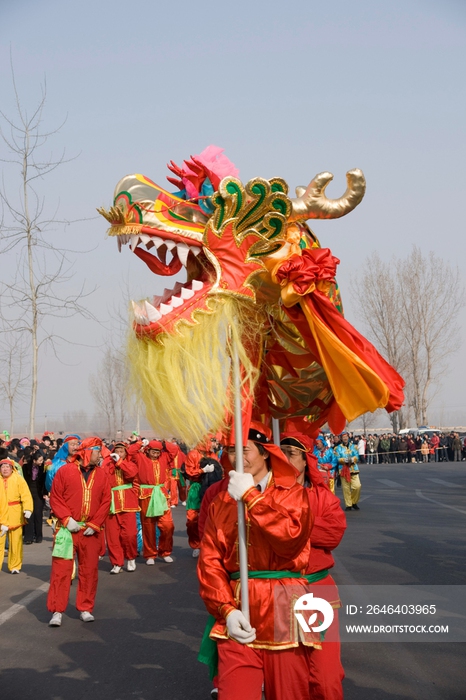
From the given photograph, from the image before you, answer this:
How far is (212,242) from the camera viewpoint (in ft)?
13.1

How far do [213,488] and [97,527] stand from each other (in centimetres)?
339

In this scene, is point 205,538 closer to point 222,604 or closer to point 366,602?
point 222,604

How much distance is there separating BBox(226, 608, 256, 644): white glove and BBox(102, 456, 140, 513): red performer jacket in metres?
7.92

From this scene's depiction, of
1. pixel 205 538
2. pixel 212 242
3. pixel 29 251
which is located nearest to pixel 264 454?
pixel 205 538

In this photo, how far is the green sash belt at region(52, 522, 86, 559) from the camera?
786 centimetres

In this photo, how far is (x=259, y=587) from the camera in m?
3.84

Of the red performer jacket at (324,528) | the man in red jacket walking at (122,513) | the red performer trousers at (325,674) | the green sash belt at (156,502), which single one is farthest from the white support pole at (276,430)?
the green sash belt at (156,502)

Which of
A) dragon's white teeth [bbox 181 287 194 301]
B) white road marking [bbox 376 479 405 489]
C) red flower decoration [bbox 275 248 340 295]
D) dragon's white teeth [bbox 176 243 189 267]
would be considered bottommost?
white road marking [bbox 376 479 405 489]

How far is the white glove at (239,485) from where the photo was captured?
148 inches

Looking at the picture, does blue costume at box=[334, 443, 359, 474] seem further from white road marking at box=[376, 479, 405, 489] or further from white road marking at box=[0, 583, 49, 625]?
white road marking at box=[0, 583, 49, 625]

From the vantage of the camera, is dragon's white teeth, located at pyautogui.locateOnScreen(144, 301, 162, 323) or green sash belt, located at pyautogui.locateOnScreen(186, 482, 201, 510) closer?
dragon's white teeth, located at pyautogui.locateOnScreen(144, 301, 162, 323)

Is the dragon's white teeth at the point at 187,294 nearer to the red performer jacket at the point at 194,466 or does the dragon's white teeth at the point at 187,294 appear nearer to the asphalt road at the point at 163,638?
the asphalt road at the point at 163,638

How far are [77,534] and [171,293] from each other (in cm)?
467

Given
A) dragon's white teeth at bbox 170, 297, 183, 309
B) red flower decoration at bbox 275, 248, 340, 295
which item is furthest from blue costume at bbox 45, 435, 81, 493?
red flower decoration at bbox 275, 248, 340, 295
